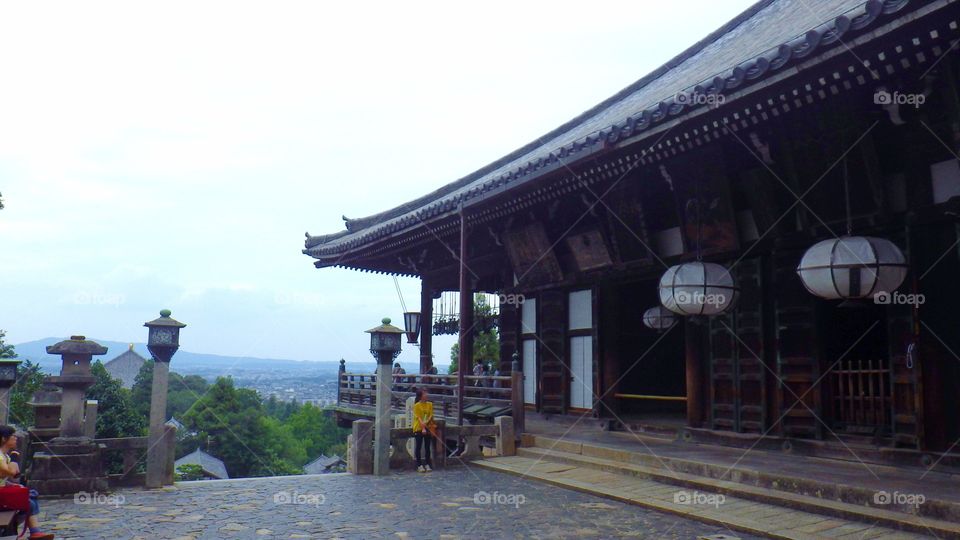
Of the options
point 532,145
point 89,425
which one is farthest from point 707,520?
point 532,145

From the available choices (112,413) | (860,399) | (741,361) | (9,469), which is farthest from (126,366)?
(860,399)

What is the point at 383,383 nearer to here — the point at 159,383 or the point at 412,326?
the point at 159,383

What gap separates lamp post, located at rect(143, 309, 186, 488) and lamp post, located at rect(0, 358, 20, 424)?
2.25 m

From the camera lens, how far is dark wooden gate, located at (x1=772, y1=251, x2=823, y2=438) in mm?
8680

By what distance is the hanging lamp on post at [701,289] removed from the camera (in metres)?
8.95

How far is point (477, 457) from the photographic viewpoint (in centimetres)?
1114

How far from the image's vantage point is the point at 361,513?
7359 mm

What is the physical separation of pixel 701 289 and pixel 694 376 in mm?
2079

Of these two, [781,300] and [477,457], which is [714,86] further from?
[477,457]

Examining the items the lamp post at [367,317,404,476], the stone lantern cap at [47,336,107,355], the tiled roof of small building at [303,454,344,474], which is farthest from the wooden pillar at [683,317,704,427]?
the tiled roof of small building at [303,454,344,474]

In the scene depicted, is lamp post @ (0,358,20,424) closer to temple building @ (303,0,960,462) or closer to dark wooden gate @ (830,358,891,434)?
temple building @ (303,0,960,462)

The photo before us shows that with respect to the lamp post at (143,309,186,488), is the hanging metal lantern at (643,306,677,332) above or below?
above

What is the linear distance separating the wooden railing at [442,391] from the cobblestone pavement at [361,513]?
6.97 feet

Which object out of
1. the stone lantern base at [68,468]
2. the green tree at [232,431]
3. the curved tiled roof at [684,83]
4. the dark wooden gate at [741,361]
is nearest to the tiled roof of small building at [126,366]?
the green tree at [232,431]
